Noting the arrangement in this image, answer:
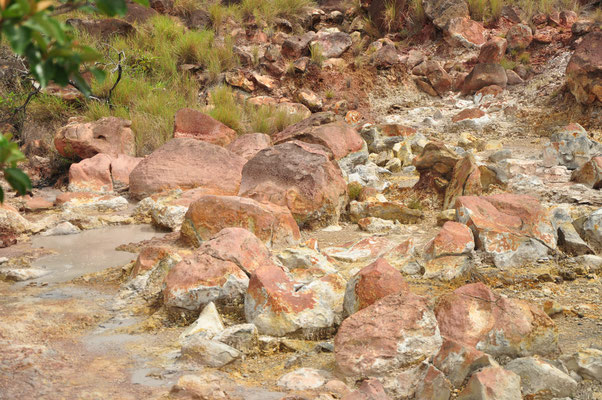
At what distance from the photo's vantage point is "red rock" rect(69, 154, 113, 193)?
625cm

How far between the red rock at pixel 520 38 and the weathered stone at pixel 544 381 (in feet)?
29.9

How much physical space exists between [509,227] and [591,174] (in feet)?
6.07

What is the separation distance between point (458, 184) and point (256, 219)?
194 cm

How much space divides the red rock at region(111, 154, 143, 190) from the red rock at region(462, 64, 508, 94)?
18.1 feet

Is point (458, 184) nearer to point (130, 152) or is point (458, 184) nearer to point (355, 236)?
point (355, 236)

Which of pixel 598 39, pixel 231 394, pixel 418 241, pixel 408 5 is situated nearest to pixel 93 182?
pixel 418 241

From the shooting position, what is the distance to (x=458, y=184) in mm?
5062

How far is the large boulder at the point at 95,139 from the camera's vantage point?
698 centimetres

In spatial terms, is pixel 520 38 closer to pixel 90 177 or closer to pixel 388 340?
pixel 90 177

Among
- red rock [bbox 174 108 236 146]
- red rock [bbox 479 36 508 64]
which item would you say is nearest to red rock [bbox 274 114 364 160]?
red rock [bbox 174 108 236 146]

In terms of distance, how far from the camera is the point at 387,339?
7.58 feet

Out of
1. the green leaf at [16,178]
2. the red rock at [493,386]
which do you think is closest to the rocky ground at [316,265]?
the red rock at [493,386]

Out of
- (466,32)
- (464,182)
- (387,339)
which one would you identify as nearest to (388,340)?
(387,339)

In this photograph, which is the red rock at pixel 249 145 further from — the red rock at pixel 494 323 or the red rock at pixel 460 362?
the red rock at pixel 460 362
